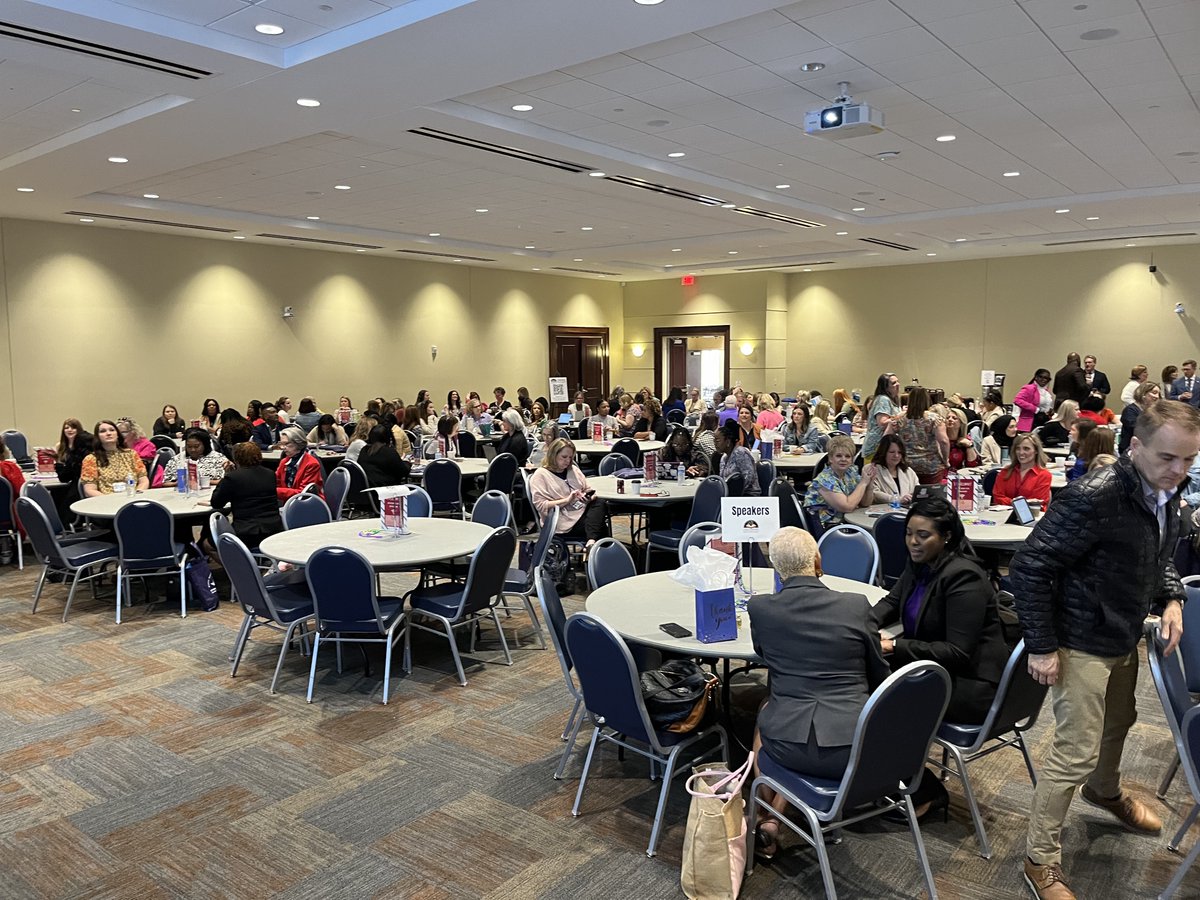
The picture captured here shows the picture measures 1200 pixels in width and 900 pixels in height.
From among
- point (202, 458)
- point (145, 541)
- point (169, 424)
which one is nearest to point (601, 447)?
point (202, 458)

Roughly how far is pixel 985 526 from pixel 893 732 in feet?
11.0

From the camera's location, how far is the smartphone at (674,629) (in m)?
3.73

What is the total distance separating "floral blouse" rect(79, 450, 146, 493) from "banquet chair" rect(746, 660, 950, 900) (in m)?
6.77

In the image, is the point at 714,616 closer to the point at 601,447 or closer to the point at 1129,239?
the point at 601,447

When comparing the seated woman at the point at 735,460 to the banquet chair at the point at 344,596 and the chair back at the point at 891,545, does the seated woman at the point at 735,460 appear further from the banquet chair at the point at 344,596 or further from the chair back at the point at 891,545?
the banquet chair at the point at 344,596

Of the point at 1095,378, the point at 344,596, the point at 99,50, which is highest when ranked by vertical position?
the point at 99,50

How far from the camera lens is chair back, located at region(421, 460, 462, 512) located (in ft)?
29.2

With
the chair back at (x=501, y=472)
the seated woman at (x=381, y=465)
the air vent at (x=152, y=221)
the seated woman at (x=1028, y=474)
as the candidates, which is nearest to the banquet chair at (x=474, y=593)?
the seated woman at (x=381, y=465)

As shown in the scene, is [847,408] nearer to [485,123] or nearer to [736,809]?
[485,123]

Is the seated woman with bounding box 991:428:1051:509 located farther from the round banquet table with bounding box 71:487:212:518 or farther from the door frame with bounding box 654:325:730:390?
the door frame with bounding box 654:325:730:390

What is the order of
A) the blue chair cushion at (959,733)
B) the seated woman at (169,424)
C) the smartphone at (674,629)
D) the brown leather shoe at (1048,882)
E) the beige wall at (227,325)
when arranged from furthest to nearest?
the seated woman at (169,424), the beige wall at (227,325), the smartphone at (674,629), the blue chair cushion at (959,733), the brown leather shoe at (1048,882)

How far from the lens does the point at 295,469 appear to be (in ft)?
26.6

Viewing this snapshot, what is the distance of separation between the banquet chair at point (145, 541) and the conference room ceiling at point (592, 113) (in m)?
2.99

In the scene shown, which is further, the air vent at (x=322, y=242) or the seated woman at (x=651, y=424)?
the air vent at (x=322, y=242)
